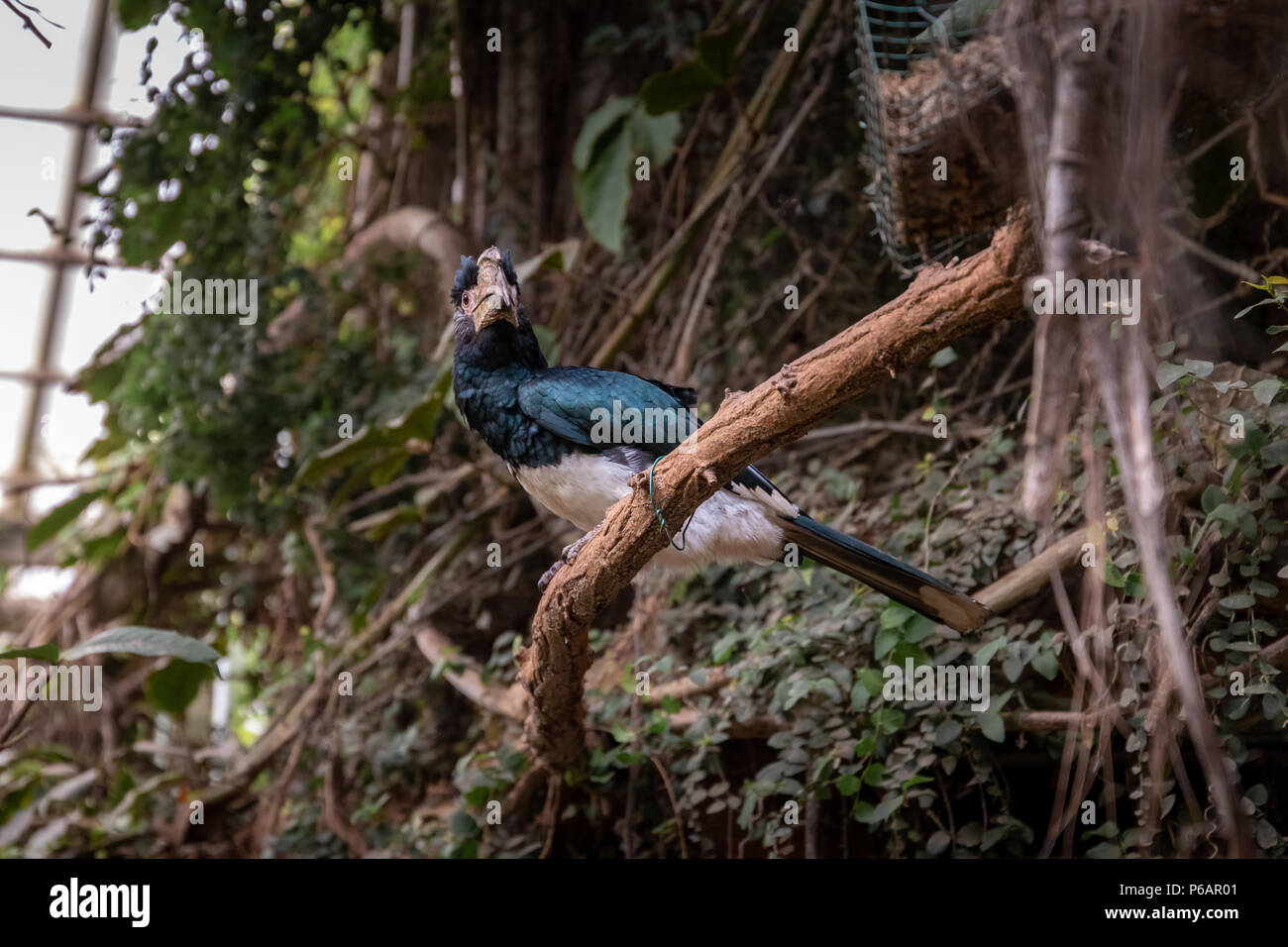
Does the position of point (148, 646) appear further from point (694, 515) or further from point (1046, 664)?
point (1046, 664)

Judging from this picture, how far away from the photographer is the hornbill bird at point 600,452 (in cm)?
182

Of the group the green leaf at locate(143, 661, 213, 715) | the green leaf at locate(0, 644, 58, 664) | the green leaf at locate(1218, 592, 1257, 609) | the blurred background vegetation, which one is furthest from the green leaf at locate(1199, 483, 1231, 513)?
the green leaf at locate(143, 661, 213, 715)

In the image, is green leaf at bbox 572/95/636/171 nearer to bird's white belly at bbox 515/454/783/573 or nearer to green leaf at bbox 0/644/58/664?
bird's white belly at bbox 515/454/783/573

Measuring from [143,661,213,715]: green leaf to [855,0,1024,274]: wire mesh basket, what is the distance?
2.02m

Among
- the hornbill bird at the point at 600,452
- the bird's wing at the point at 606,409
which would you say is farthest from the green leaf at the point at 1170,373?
the bird's wing at the point at 606,409

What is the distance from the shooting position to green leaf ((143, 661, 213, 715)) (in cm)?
283

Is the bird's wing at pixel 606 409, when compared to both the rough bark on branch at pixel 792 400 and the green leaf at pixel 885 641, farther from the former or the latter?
the green leaf at pixel 885 641

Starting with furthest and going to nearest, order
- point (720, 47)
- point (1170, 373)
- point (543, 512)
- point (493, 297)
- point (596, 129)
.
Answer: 1. point (543, 512)
2. point (596, 129)
3. point (720, 47)
4. point (493, 297)
5. point (1170, 373)

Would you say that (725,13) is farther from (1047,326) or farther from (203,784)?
(203,784)

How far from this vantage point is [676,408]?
196cm

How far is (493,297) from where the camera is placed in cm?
197

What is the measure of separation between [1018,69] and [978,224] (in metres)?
1.09

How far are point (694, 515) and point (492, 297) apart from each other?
0.52 m

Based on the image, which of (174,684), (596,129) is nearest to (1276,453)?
(596,129)
